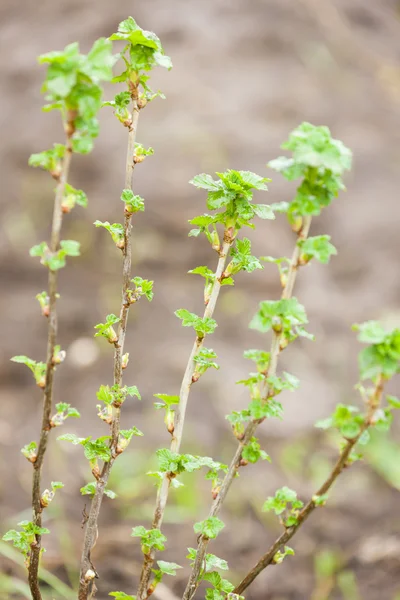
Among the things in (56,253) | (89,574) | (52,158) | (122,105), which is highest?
(122,105)

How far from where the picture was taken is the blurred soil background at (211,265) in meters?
2.45

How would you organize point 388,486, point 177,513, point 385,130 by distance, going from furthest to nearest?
1. point 385,130
2. point 388,486
3. point 177,513

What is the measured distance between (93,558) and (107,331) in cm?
140

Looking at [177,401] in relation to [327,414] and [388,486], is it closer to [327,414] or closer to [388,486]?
[388,486]

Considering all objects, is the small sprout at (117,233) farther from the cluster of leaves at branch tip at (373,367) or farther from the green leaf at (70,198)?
the cluster of leaves at branch tip at (373,367)

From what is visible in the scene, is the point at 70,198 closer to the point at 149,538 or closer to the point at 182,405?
the point at 182,405

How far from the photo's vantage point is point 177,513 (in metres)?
2.56

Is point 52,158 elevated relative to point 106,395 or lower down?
elevated

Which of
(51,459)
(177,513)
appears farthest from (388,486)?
(51,459)

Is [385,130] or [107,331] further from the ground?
[385,130]

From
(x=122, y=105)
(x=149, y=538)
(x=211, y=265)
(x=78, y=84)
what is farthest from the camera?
(x=211, y=265)

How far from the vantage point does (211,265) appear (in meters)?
3.59

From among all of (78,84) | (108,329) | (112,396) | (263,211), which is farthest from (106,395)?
(78,84)

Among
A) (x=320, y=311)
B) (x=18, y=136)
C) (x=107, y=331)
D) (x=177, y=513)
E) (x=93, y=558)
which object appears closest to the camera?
(x=107, y=331)
